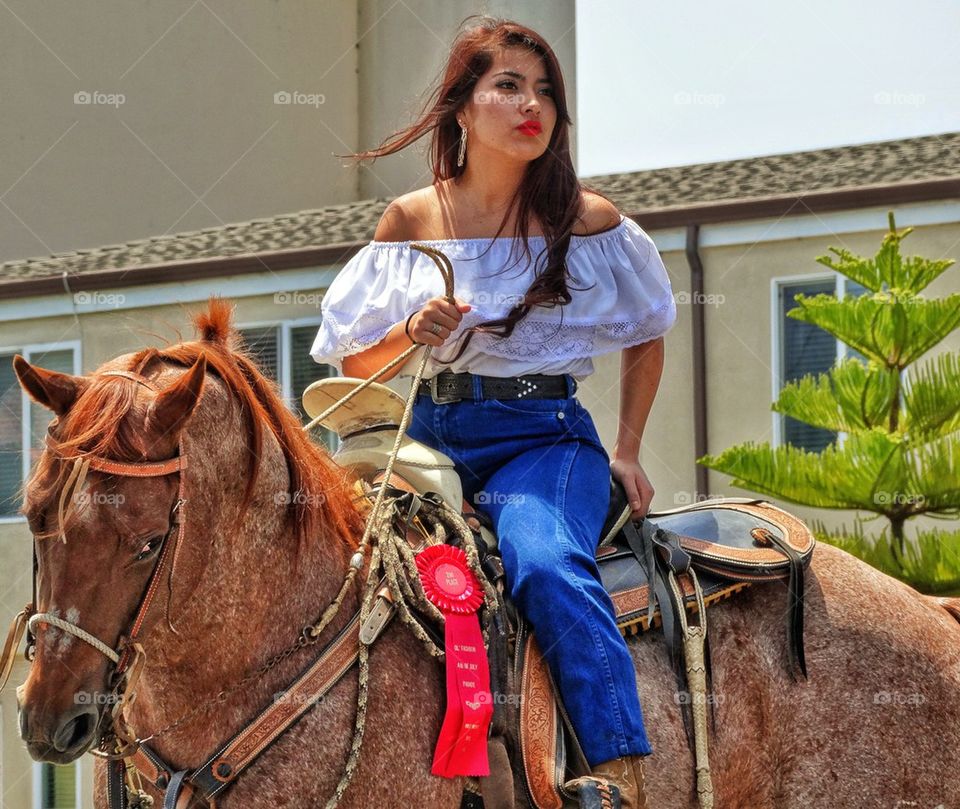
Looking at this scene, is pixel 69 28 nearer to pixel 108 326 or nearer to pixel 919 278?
pixel 108 326

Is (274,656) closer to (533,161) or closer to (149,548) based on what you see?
(149,548)

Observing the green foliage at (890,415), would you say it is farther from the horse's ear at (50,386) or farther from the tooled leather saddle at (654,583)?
the horse's ear at (50,386)

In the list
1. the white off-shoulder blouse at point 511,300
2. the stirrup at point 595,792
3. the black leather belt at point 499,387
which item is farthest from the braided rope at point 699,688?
the white off-shoulder blouse at point 511,300

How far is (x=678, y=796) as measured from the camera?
4297mm

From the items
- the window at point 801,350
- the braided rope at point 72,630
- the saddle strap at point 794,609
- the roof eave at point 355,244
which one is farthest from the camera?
the window at point 801,350

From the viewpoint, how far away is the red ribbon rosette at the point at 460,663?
12.4 ft

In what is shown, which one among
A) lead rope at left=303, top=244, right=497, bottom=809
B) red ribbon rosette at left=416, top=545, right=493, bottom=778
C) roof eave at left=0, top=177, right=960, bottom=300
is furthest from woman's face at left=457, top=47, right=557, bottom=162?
roof eave at left=0, top=177, right=960, bottom=300

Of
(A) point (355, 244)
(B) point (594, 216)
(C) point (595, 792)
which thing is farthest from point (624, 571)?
(A) point (355, 244)

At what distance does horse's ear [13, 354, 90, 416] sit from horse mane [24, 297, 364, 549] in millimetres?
36

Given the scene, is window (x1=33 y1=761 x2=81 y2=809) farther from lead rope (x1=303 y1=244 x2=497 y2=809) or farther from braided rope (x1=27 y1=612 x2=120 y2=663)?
braided rope (x1=27 y1=612 x2=120 y2=663)

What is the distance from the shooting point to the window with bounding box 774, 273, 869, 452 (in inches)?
624

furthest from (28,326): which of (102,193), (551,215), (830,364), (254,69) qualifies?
(551,215)

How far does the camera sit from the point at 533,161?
470cm

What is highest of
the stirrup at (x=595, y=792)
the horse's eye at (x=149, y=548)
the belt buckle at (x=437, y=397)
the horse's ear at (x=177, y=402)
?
the horse's ear at (x=177, y=402)
